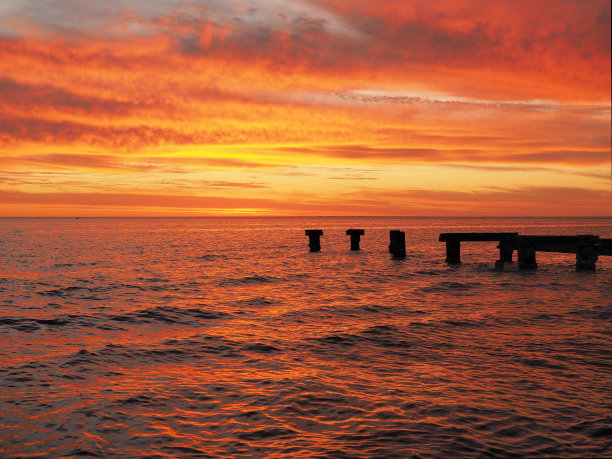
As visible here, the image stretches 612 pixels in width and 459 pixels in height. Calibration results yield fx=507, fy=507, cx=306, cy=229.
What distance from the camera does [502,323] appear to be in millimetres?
12141

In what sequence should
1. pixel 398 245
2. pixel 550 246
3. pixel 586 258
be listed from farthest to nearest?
pixel 398 245 → pixel 586 258 → pixel 550 246

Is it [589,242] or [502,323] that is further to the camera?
[589,242]

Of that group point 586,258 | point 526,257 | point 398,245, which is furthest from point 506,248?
point 398,245

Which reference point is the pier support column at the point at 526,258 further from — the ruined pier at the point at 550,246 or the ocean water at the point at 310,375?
the ocean water at the point at 310,375

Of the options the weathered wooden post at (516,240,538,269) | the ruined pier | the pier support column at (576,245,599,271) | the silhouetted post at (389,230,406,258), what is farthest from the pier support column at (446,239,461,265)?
the pier support column at (576,245,599,271)

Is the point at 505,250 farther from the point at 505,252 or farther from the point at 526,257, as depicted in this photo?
the point at 526,257

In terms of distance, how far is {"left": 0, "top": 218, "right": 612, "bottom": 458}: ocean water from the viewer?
18.4 feet

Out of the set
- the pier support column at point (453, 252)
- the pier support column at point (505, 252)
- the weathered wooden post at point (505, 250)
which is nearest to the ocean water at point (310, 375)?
the weathered wooden post at point (505, 250)

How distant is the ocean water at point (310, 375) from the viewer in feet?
18.4

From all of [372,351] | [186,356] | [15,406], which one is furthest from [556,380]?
[15,406]

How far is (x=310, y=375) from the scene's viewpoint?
8148 millimetres

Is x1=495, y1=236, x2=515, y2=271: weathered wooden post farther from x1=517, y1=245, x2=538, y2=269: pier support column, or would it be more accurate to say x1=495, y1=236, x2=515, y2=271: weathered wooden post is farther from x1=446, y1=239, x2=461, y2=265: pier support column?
x1=446, y1=239, x2=461, y2=265: pier support column

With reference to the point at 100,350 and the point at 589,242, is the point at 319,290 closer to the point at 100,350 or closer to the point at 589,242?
the point at 100,350

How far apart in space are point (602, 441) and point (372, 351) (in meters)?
4.72
